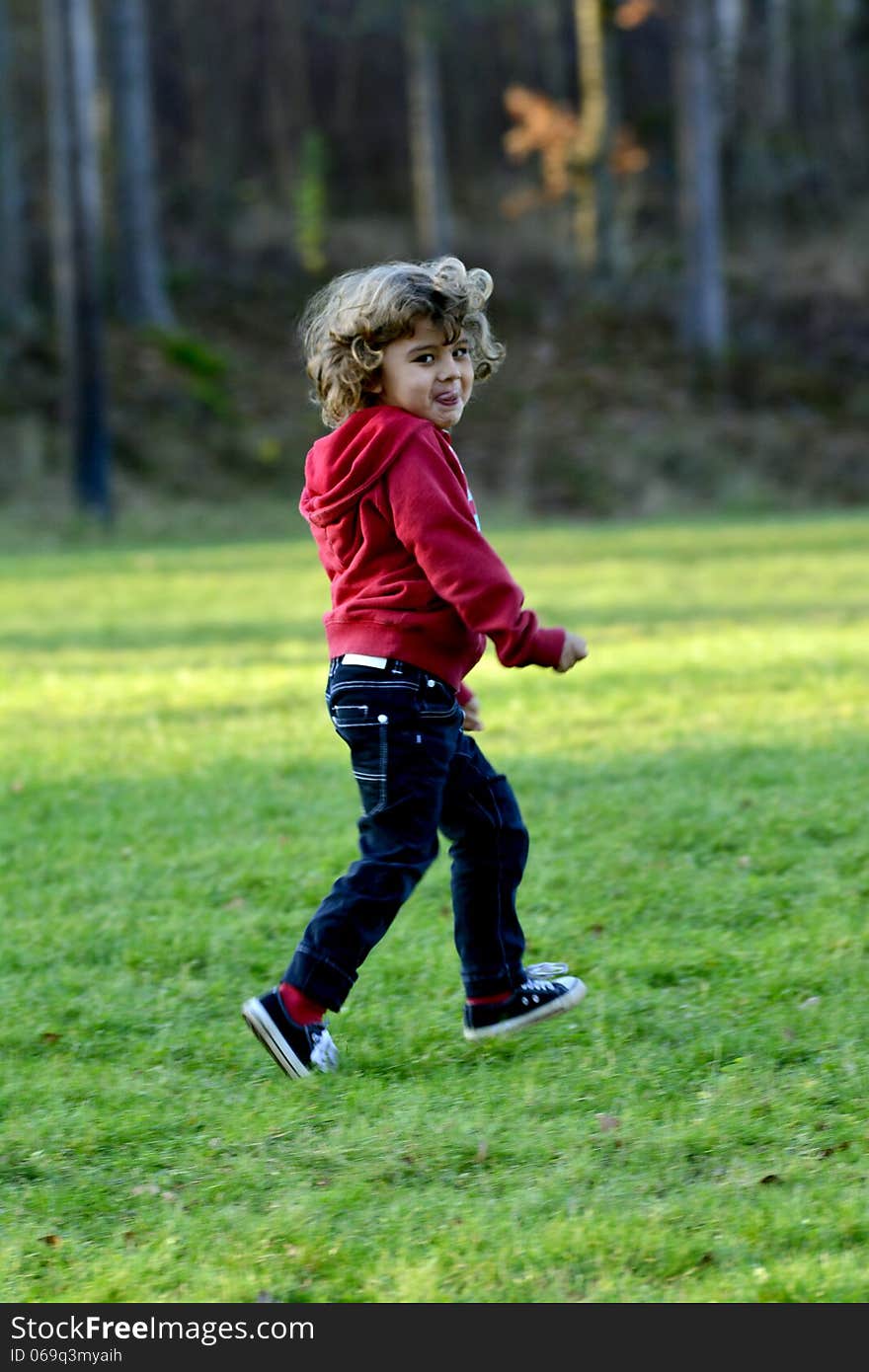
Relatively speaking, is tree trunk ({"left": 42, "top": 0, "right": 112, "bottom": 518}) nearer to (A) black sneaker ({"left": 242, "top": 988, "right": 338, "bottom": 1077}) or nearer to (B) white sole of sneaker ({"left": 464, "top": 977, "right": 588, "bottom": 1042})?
(B) white sole of sneaker ({"left": 464, "top": 977, "right": 588, "bottom": 1042})

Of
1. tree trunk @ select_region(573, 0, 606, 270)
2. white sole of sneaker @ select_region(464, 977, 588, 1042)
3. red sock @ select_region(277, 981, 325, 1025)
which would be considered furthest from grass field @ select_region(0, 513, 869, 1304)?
tree trunk @ select_region(573, 0, 606, 270)

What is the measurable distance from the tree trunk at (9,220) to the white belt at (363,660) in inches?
959

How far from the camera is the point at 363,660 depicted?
152 inches

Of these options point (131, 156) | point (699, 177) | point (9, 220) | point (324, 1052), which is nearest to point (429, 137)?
point (699, 177)

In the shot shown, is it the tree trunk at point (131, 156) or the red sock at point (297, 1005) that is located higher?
the tree trunk at point (131, 156)

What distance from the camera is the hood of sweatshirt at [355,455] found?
3752mm

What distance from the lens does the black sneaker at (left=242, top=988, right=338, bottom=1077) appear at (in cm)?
390

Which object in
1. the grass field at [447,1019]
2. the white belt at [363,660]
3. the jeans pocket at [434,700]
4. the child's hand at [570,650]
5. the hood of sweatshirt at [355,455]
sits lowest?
the grass field at [447,1019]

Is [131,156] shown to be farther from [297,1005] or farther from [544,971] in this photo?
[297,1005]

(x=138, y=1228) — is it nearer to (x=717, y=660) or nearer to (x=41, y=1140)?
(x=41, y=1140)

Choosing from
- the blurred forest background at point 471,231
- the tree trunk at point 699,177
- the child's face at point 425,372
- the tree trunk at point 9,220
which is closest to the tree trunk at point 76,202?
the blurred forest background at point 471,231

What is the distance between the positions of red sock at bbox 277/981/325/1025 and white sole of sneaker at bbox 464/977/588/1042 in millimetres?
465

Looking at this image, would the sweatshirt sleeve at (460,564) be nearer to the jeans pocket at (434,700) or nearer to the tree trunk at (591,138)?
the jeans pocket at (434,700)

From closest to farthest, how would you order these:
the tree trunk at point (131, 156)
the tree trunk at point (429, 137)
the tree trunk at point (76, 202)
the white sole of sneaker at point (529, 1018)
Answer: the white sole of sneaker at point (529, 1018), the tree trunk at point (76, 202), the tree trunk at point (131, 156), the tree trunk at point (429, 137)
